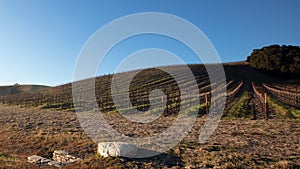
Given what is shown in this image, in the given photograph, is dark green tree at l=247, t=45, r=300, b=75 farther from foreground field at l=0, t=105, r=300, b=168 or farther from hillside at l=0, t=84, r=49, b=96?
hillside at l=0, t=84, r=49, b=96

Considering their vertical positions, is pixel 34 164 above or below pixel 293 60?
below

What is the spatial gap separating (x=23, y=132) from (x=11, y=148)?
16.3 feet

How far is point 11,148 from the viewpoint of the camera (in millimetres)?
16344

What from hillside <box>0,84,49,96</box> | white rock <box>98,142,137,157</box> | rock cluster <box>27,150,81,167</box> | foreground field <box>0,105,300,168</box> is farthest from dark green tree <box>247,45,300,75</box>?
hillside <box>0,84,49,96</box>

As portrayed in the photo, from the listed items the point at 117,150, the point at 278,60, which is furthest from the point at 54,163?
the point at 278,60

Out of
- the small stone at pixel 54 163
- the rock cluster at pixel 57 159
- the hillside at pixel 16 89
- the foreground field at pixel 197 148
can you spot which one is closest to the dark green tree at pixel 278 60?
the foreground field at pixel 197 148

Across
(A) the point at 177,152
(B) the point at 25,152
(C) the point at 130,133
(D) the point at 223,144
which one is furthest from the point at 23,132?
(D) the point at 223,144

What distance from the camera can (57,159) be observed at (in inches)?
535

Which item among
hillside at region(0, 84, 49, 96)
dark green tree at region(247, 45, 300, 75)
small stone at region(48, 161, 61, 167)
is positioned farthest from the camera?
hillside at region(0, 84, 49, 96)

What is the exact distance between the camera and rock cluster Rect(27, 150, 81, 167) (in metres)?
12.6

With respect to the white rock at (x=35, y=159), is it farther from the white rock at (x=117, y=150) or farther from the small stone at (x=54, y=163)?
the white rock at (x=117, y=150)

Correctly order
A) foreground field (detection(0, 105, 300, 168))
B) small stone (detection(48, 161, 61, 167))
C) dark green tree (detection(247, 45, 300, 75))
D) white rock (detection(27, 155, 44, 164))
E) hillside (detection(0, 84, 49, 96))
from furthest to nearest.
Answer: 1. hillside (detection(0, 84, 49, 96))
2. dark green tree (detection(247, 45, 300, 75))
3. white rock (detection(27, 155, 44, 164))
4. small stone (detection(48, 161, 61, 167))
5. foreground field (detection(0, 105, 300, 168))

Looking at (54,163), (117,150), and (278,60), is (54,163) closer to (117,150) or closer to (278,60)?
(117,150)

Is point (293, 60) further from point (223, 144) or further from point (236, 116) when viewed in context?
point (223, 144)
